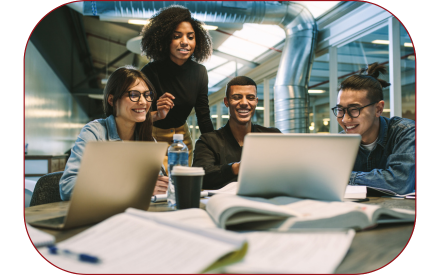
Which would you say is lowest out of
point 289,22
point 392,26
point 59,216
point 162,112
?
point 59,216

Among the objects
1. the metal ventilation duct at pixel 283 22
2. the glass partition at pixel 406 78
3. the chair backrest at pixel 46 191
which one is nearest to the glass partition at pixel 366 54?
the glass partition at pixel 406 78

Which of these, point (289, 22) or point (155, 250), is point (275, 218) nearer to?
point (155, 250)

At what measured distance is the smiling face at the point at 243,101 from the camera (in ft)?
6.30

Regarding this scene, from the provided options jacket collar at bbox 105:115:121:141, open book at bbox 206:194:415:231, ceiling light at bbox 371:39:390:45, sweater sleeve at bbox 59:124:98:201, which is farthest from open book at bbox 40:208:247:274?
ceiling light at bbox 371:39:390:45

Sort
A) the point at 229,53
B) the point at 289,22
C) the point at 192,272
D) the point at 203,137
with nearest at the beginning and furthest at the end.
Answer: the point at 192,272 → the point at 203,137 → the point at 289,22 → the point at 229,53

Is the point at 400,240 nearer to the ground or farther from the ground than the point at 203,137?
nearer to the ground

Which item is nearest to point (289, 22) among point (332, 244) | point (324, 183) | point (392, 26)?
point (392, 26)

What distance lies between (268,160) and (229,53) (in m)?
6.25

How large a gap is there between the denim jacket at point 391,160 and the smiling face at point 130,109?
1.04 meters

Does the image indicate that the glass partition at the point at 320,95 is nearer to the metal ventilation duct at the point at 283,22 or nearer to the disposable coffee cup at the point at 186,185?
the metal ventilation duct at the point at 283,22

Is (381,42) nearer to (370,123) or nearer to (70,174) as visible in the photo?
(370,123)

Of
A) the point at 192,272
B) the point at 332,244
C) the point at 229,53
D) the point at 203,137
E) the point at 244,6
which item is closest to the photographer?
the point at 192,272

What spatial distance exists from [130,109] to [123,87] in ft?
0.37

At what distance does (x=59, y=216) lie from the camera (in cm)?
86
